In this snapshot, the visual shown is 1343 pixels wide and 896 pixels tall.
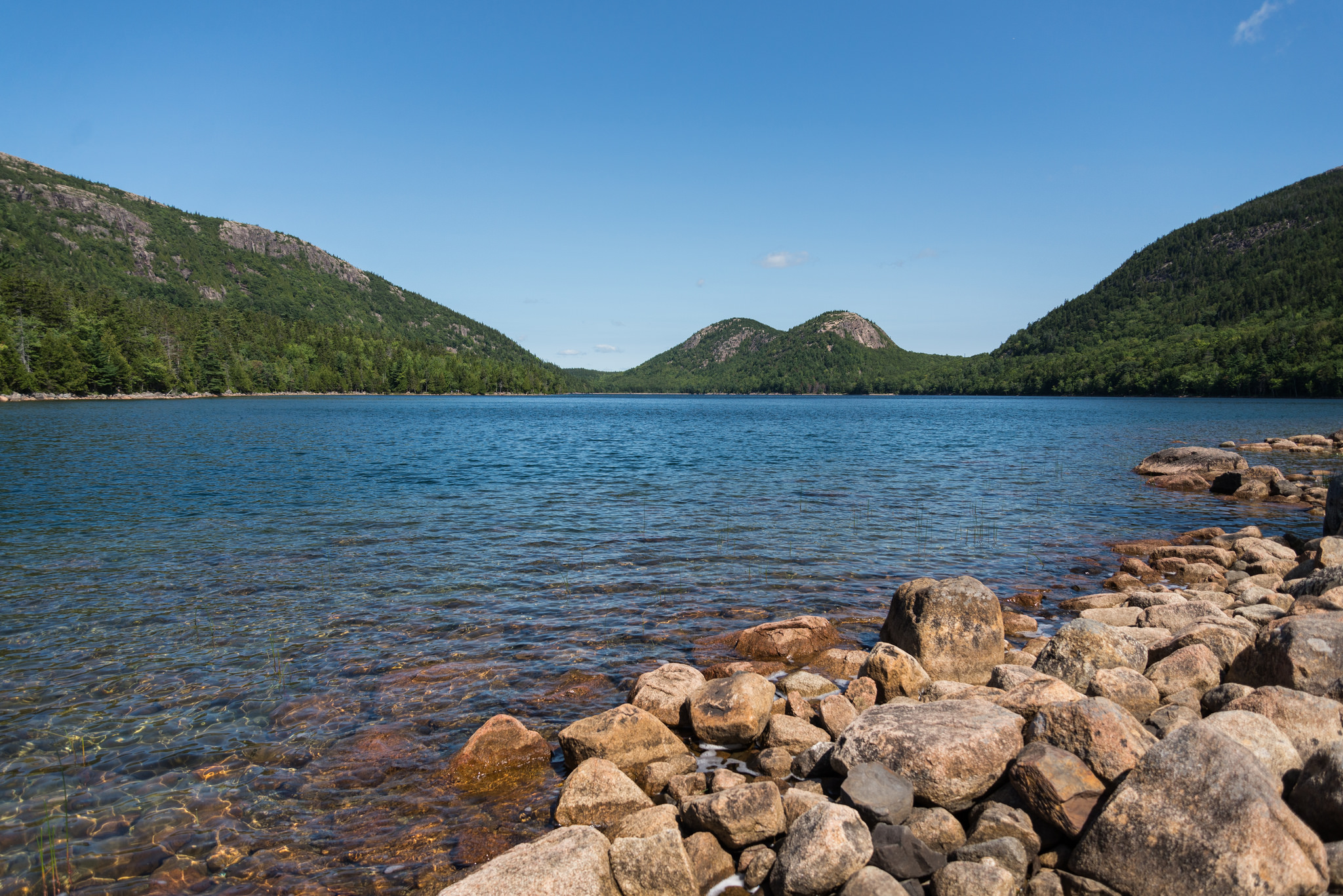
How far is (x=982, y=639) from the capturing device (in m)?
10.9

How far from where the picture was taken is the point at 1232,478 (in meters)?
30.3

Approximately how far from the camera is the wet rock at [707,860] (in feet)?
20.5

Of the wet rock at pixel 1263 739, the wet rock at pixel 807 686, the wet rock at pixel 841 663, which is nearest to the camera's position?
the wet rock at pixel 1263 739

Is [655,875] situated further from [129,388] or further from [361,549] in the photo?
[129,388]

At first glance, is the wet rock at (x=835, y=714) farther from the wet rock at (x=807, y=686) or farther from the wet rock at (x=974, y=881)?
the wet rock at (x=974, y=881)

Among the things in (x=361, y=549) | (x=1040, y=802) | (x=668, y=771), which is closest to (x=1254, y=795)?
(x=1040, y=802)

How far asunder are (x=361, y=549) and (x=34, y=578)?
7.19 meters

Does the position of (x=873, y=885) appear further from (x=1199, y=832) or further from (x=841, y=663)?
(x=841, y=663)

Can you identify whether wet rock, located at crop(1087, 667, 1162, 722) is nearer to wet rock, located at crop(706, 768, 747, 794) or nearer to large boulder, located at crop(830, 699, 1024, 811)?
large boulder, located at crop(830, 699, 1024, 811)

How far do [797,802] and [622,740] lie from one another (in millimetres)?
2440

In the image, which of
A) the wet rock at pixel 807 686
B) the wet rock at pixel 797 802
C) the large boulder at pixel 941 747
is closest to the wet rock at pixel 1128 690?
the large boulder at pixel 941 747

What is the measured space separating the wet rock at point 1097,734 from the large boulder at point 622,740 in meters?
4.24

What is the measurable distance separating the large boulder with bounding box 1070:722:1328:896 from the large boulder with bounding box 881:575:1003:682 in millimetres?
4871

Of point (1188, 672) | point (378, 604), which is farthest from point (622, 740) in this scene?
point (378, 604)
